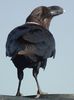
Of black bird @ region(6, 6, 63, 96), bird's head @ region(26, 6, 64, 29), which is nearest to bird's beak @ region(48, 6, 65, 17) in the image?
bird's head @ region(26, 6, 64, 29)

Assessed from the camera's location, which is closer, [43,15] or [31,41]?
[31,41]

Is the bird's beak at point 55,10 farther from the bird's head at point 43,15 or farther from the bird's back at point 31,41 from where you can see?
the bird's back at point 31,41

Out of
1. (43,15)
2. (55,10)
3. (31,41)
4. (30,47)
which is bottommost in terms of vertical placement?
(30,47)

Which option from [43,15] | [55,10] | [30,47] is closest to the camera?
[30,47]

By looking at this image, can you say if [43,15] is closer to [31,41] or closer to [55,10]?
[55,10]

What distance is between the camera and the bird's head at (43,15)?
9.52 meters

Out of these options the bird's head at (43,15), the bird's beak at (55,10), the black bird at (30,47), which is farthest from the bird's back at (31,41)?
the bird's beak at (55,10)

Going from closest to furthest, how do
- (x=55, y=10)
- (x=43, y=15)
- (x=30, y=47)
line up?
(x=30, y=47), (x=43, y=15), (x=55, y=10)

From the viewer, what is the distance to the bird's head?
31.2ft

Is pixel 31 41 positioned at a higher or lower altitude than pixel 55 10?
lower

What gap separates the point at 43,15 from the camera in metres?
9.73

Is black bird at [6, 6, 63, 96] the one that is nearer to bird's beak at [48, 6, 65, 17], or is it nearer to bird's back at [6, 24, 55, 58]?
bird's back at [6, 24, 55, 58]

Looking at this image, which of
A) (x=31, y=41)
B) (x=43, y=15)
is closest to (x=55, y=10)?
(x=43, y=15)

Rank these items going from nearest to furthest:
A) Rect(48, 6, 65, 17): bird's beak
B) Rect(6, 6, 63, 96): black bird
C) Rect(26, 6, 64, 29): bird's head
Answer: Rect(6, 6, 63, 96): black bird < Rect(26, 6, 64, 29): bird's head < Rect(48, 6, 65, 17): bird's beak
